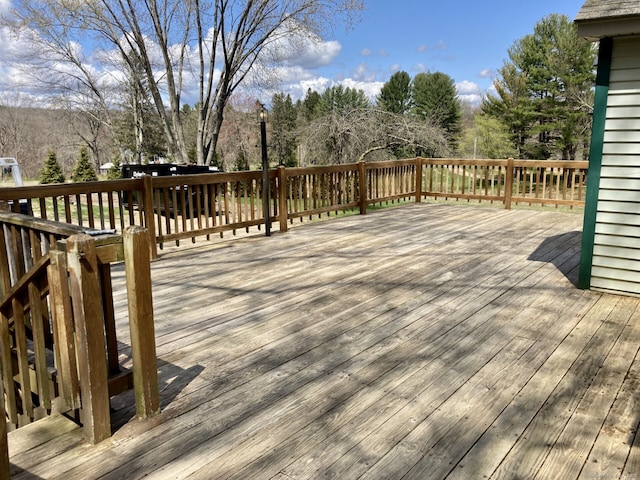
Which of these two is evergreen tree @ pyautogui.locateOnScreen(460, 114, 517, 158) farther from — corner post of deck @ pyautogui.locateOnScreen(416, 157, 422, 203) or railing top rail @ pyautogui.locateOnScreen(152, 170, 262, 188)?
railing top rail @ pyautogui.locateOnScreen(152, 170, 262, 188)

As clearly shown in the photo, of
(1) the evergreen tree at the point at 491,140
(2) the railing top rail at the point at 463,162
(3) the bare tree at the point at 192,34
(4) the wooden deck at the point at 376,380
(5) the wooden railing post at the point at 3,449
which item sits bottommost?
(4) the wooden deck at the point at 376,380

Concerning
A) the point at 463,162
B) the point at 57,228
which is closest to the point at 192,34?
the point at 463,162

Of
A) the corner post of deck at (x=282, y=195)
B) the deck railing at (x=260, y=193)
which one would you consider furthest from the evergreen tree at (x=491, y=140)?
the corner post of deck at (x=282, y=195)

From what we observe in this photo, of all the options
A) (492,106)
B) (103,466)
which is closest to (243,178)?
(103,466)

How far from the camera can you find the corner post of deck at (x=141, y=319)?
1.95m

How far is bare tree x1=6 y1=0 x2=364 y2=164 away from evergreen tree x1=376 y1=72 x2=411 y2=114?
869 inches

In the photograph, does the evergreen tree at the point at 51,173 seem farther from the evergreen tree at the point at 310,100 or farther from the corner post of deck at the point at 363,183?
the evergreen tree at the point at 310,100

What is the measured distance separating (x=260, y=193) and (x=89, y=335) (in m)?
4.70

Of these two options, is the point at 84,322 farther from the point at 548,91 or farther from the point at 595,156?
the point at 548,91

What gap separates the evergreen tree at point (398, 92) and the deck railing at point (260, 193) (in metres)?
26.4

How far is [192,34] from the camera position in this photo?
13289mm

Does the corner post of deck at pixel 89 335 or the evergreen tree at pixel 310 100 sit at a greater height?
the evergreen tree at pixel 310 100

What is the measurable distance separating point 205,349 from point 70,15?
12489mm

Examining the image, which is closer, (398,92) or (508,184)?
(508,184)
